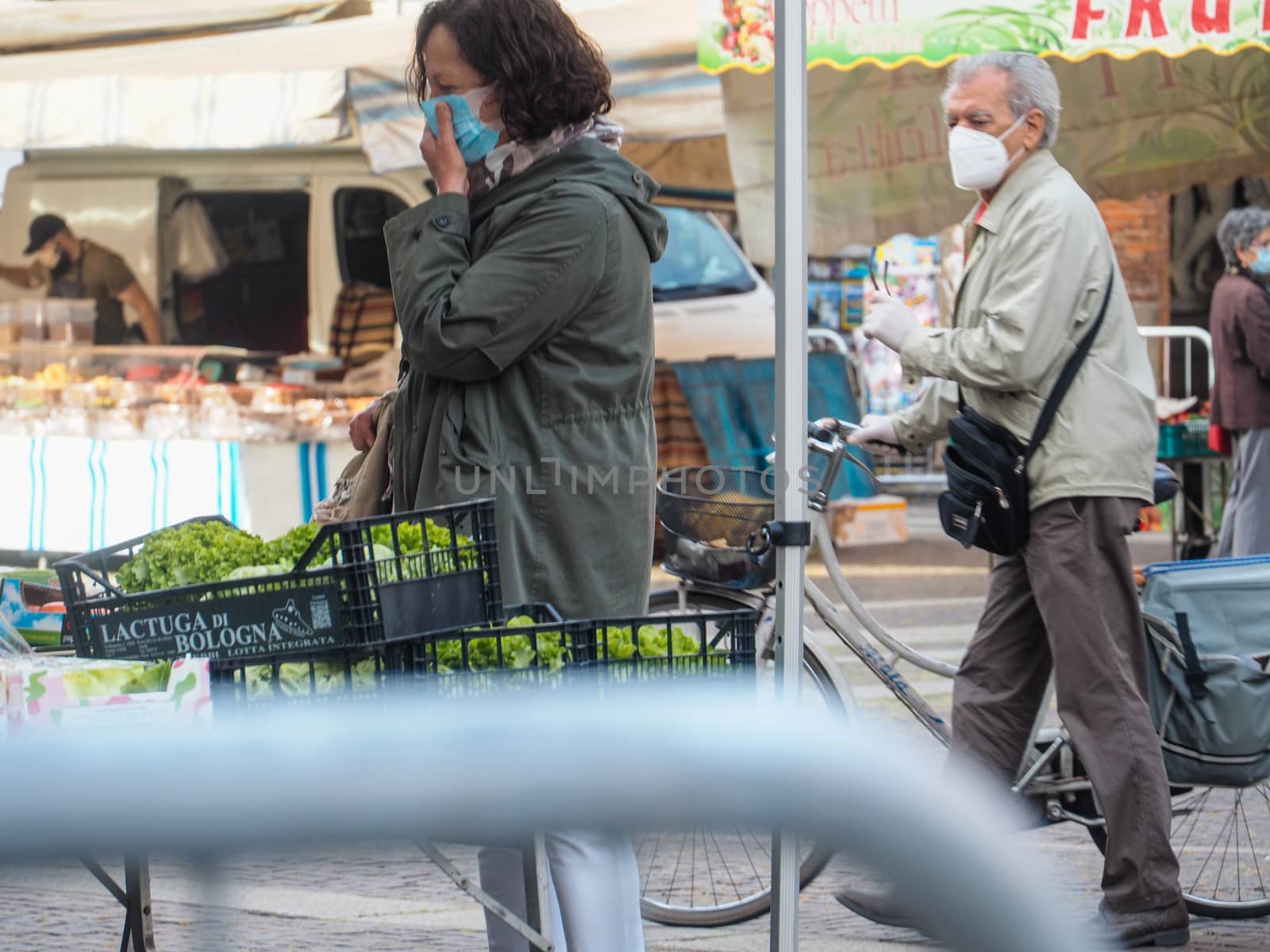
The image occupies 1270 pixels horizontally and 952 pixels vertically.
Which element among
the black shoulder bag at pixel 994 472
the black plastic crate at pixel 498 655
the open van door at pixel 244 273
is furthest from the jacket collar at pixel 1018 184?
the open van door at pixel 244 273

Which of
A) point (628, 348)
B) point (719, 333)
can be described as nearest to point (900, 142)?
point (719, 333)

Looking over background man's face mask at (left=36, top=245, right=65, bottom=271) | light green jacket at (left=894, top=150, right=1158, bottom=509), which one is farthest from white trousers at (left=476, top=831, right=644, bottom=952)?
background man's face mask at (left=36, top=245, right=65, bottom=271)

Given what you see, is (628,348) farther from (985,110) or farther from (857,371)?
(857,371)

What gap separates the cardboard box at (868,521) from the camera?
39.4 ft

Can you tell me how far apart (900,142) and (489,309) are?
6.92 metres

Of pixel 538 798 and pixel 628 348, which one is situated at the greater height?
pixel 628 348

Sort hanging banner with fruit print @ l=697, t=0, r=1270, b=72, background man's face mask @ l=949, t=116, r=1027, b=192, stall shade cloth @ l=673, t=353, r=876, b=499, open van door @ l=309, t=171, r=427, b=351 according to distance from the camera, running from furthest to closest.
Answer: open van door @ l=309, t=171, r=427, b=351
stall shade cloth @ l=673, t=353, r=876, b=499
hanging banner with fruit print @ l=697, t=0, r=1270, b=72
background man's face mask @ l=949, t=116, r=1027, b=192

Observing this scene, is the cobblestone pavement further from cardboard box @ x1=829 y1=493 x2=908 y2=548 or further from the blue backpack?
cardboard box @ x1=829 y1=493 x2=908 y2=548

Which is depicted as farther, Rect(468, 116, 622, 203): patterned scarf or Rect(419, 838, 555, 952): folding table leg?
Rect(468, 116, 622, 203): patterned scarf

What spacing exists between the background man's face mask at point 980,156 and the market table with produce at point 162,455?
531 centimetres

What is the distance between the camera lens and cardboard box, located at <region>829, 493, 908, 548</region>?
1200 cm

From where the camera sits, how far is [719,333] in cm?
1049

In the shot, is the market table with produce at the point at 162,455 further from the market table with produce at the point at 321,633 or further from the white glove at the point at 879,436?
the market table with produce at the point at 321,633

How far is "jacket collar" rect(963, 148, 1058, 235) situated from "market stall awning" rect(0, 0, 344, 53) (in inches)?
253
